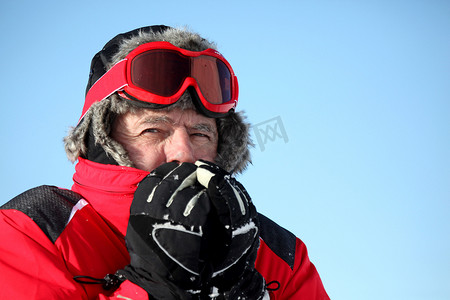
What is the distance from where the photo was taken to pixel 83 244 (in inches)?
93.2

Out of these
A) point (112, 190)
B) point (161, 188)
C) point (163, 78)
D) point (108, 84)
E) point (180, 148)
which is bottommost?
point (112, 190)

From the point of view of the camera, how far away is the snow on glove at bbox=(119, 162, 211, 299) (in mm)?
2059

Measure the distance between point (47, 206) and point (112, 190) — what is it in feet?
1.05

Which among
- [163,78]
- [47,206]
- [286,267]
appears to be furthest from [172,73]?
[286,267]

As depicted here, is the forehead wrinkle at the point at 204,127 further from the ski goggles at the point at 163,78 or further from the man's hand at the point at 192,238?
the man's hand at the point at 192,238

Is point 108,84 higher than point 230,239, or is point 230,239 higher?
point 108,84

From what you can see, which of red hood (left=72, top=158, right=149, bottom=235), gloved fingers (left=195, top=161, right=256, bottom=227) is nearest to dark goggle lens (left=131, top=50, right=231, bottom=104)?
red hood (left=72, top=158, right=149, bottom=235)

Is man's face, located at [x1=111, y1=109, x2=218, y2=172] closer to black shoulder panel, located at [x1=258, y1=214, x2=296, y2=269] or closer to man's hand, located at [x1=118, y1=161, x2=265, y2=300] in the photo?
black shoulder panel, located at [x1=258, y1=214, x2=296, y2=269]

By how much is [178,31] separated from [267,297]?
5.65 ft

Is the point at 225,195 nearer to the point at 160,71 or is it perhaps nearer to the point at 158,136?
the point at 158,136

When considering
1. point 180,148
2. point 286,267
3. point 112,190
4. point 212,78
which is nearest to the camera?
point 112,190

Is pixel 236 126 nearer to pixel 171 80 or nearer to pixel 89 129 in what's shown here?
pixel 171 80

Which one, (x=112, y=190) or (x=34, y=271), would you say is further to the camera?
(x=112, y=190)

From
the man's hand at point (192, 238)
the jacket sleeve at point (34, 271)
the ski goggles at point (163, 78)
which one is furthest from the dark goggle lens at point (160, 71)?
the jacket sleeve at point (34, 271)
